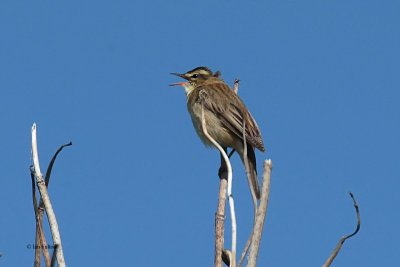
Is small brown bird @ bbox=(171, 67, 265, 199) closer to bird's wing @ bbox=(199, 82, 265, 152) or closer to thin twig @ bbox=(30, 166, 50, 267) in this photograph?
bird's wing @ bbox=(199, 82, 265, 152)

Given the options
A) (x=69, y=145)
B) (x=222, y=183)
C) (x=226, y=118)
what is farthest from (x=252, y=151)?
(x=69, y=145)

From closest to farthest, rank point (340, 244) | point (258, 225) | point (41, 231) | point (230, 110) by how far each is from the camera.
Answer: point (258, 225) → point (340, 244) → point (41, 231) → point (230, 110)

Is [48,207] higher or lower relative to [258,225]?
higher

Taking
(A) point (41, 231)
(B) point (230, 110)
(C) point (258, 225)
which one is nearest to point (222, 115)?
(B) point (230, 110)

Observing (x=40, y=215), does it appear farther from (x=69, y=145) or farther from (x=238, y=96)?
(x=238, y=96)

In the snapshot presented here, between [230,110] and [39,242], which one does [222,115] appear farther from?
[39,242]

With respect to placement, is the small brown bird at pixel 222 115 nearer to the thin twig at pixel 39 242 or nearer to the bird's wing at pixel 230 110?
the bird's wing at pixel 230 110

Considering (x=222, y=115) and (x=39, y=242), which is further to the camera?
(x=222, y=115)

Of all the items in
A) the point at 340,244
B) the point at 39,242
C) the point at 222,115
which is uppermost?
the point at 222,115

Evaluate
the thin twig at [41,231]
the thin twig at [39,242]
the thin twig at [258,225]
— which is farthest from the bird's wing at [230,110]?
the thin twig at [258,225]

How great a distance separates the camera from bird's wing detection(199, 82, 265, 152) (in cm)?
678

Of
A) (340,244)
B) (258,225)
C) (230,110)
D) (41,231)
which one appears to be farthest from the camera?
(230,110)

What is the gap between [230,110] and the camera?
6.94 m

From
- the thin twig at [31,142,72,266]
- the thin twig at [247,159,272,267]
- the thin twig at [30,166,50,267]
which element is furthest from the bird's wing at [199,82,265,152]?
the thin twig at [247,159,272,267]
